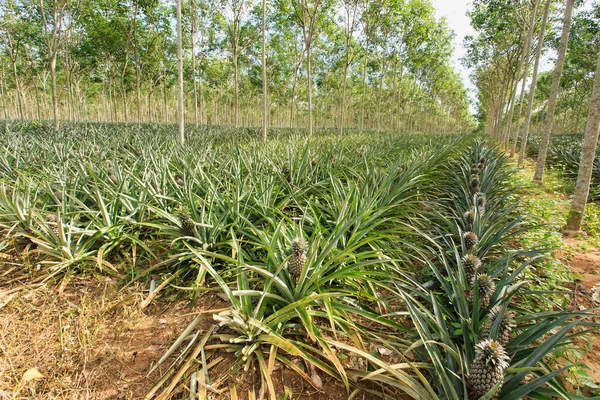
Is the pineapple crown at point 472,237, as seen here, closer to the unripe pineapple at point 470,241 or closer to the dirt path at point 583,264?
the unripe pineapple at point 470,241

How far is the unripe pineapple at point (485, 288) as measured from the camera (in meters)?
1.65

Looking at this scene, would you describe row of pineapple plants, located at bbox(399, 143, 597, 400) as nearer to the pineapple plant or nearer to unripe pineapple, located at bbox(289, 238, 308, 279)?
unripe pineapple, located at bbox(289, 238, 308, 279)

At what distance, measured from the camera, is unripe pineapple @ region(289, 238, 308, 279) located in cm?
182

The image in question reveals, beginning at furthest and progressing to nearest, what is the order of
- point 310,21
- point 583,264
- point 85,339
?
point 310,21 → point 583,264 → point 85,339

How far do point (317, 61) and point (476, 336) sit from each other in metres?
25.3

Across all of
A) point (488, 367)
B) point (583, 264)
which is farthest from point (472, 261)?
point (583, 264)

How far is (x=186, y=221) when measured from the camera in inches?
96.4

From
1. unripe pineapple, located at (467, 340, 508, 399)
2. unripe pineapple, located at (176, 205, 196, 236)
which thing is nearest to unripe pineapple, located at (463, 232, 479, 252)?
unripe pineapple, located at (467, 340, 508, 399)

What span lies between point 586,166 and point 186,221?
197 inches

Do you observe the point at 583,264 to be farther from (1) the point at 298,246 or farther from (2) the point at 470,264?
(1) the point at 298,246

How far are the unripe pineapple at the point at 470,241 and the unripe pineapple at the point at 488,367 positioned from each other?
114 centimetres

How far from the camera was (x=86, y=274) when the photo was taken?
2422 mm

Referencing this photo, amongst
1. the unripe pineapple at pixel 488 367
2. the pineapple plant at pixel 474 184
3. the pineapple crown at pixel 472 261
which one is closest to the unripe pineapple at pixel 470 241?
the pineapple crown at pixel 472 261

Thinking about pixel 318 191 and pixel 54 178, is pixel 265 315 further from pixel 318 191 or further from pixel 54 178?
pixel 54 178
